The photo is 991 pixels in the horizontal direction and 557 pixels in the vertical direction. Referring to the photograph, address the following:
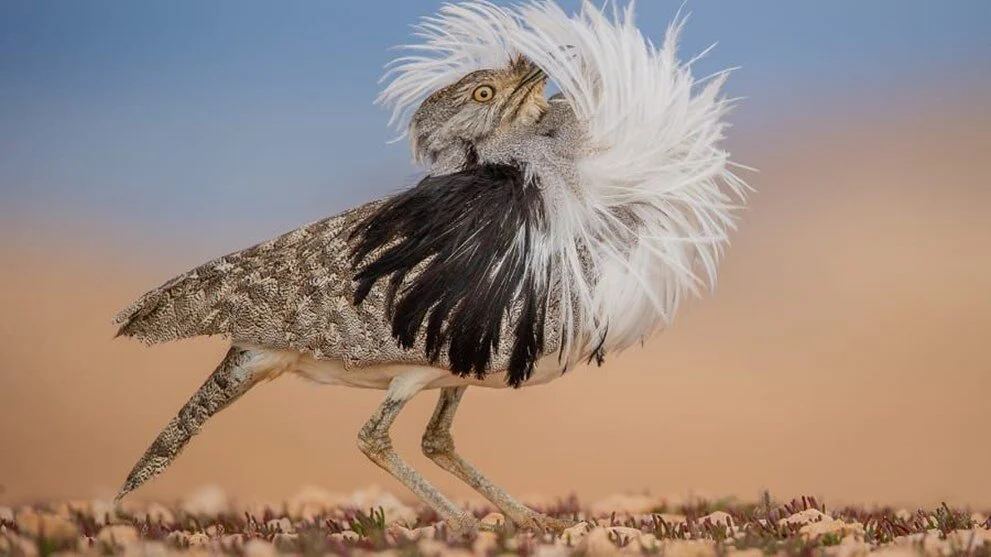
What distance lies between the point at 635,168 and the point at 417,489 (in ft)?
4.31

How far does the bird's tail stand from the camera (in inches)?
191

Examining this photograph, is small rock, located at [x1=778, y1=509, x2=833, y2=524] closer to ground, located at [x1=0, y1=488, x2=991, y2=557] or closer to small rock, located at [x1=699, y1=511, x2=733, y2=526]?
ground, located at [x1=0, y1=488, x2=991, y2=557]

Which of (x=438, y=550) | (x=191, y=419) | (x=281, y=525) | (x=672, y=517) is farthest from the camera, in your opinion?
(x=672, y=517)

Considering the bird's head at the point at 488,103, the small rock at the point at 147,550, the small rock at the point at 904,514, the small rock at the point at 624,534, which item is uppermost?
the bird's head at the point at 488,103

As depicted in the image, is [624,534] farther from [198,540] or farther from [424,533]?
[198,540]

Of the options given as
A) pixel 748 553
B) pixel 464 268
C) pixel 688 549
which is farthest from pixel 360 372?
pixel 748 553

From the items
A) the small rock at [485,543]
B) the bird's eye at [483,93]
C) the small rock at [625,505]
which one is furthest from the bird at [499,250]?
the small rock at [625,505]

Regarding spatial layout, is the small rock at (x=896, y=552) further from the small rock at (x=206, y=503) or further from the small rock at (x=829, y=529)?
the small rock at (x=206, y=503)

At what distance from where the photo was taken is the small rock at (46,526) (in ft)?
14.1

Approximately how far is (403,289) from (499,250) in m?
0.34

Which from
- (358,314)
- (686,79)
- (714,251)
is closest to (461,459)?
(358,314)

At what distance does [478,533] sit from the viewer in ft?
14.8

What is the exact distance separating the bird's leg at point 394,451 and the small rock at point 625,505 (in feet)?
3.43

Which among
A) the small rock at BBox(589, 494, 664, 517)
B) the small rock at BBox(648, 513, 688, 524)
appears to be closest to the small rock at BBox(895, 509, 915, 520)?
the small rock at BBox(648, 513, 688, 524)
